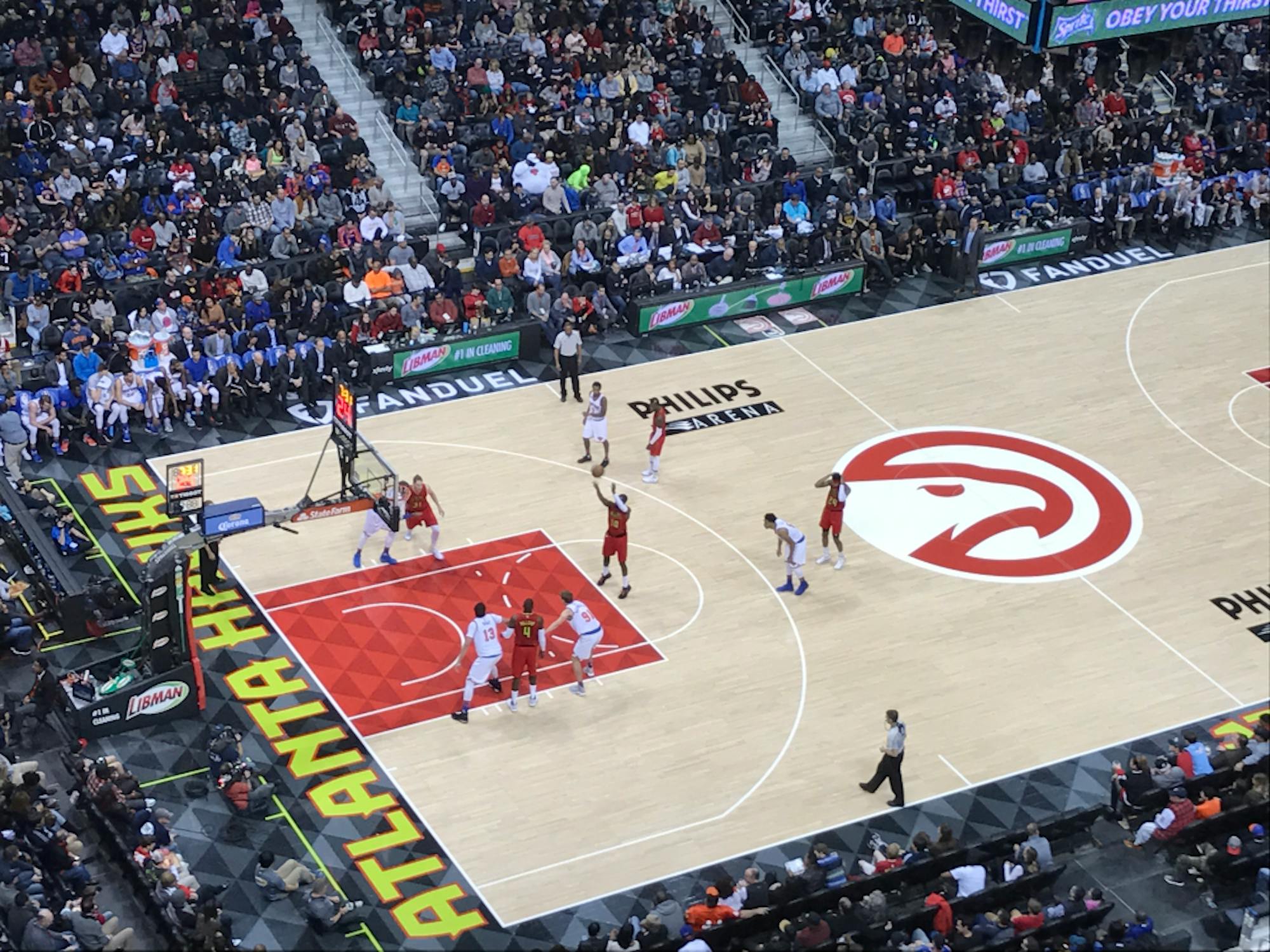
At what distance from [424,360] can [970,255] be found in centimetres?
1182

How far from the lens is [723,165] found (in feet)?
142

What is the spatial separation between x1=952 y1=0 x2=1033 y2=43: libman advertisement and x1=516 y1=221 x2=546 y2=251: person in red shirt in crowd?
9.76m

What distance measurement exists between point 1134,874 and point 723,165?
2180 centimetres

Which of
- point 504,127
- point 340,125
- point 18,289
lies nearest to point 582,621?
point 18,289

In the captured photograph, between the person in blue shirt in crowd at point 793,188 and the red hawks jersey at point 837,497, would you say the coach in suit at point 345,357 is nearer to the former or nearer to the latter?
the red hawks jersey at point 837,497

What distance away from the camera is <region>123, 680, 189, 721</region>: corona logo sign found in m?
27.2

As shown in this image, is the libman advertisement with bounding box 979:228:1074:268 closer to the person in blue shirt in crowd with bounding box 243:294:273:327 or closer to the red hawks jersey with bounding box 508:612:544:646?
the person in blue shirt in crowd with bounding box 243:294:273:327

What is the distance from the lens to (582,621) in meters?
28.1

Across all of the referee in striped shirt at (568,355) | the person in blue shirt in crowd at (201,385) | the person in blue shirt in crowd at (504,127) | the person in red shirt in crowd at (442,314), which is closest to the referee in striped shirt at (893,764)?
the referee in striped shirt at (568,355)

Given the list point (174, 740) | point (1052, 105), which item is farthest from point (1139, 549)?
point (1052, 105)

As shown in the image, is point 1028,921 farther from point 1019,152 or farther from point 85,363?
point 1019,152

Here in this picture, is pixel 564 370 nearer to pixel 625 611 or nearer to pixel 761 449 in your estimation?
pixel 761 449

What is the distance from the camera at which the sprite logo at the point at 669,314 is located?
38.8 meters

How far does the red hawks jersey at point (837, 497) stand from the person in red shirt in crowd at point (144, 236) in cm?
1435
